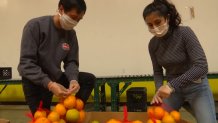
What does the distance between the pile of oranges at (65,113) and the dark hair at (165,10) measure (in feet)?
1.94

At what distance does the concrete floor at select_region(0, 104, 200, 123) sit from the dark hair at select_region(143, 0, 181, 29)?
1.80 meters

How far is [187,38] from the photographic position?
1446 millimetres

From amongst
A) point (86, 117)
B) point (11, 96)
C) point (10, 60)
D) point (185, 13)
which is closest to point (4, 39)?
point (10, 60)

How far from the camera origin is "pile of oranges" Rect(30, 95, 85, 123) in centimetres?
115

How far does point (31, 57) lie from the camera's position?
4.93 feet

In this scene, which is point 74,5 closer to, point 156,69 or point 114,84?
point 156,69

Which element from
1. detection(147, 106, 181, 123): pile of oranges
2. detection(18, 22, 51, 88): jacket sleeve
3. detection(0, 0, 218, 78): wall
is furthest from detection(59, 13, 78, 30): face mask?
detection(0, 0, 218, 78): wall

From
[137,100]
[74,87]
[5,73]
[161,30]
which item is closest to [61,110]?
[74,87]

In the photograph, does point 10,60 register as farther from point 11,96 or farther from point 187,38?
point 187,38

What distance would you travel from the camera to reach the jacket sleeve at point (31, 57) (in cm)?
146

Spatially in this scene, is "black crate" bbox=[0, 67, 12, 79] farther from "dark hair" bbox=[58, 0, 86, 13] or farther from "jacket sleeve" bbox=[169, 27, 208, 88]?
"jacket sleeve" bbox=[169, 27, 208, 88]

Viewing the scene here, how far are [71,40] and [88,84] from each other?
29 cm

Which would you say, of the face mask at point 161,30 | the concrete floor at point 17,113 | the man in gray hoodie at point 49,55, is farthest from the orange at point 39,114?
the concrete floor at point 17,113

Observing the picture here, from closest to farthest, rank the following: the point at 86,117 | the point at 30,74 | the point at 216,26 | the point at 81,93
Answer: the point at 86,117
the point at 30,74
the point at 81,93
the point at 216,26
